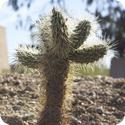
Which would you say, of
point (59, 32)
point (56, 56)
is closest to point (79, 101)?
point (56, 56)

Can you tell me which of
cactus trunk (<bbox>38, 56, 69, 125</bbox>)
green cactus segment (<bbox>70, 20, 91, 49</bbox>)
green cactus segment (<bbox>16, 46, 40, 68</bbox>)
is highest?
green cactus segment (<bbox>70, 20, 91, 49</bbox>)

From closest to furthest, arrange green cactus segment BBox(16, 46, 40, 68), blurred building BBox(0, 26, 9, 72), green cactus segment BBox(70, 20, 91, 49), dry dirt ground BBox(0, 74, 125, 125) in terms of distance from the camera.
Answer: green cactus segment BBox(70, 20, 91, 49)
green cactus segment BBox(16, 46, 40, 68)
dry dirt ground BBox(0, 74, 125, 125)
blurred building BBox(0, 26, 9, 72)

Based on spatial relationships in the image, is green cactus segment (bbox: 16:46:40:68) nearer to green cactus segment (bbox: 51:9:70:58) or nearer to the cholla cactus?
the cholla cactus

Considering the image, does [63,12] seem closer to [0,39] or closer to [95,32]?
[95,32]

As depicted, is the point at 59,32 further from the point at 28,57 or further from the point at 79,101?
the point at 79,101

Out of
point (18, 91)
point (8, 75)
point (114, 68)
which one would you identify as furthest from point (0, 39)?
point (18, 91)

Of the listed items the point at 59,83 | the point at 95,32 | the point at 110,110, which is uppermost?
the point at 95,32

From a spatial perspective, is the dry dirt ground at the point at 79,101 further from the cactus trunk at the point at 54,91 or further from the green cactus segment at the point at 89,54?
the green cactus segment at the point at 89,54

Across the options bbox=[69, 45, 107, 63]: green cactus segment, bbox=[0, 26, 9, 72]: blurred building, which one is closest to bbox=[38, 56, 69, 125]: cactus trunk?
bbox=[69, 45, 107, 63]: green cactus segment
